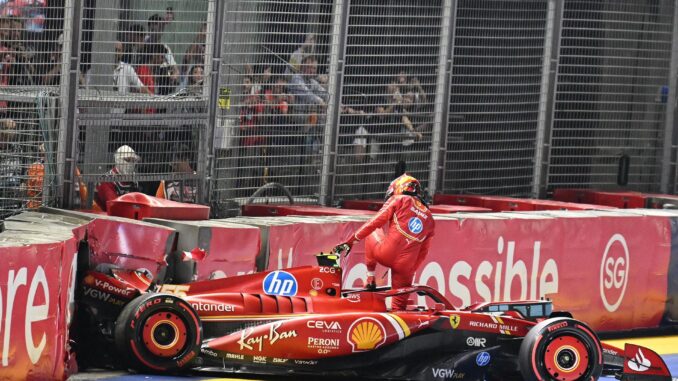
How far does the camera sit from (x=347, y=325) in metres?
12.3

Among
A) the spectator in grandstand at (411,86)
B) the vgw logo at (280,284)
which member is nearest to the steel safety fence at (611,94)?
the spectator in grandstand at (411,86)

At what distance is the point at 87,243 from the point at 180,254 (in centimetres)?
102

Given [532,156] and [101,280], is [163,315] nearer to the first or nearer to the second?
[101,280]

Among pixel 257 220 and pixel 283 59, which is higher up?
pixel 283 59

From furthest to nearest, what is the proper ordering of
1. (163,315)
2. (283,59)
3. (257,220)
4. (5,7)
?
(283,59)
(257,220)
(5,7)
(163,315)

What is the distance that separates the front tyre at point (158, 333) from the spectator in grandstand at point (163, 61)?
10.0ft

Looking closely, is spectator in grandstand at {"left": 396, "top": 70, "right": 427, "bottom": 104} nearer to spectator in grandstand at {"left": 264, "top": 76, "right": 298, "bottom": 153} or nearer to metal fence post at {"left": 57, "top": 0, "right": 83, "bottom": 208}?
spectator in grandstand at {"left": 264, "top": 76, "right": 298, "bottom": 153}

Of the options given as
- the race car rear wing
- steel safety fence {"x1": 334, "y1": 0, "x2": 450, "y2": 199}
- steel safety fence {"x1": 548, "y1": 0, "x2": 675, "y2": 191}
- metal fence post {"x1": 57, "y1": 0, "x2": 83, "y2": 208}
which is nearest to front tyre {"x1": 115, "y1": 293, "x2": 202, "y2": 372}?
metal fence post {"x1": 57, "y1": 0, "x2": 83, "y2": 208}

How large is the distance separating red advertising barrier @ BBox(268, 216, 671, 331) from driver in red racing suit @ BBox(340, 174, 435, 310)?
2.69 ft

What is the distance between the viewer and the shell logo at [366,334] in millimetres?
12367

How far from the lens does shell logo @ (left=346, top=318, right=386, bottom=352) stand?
1237 cm

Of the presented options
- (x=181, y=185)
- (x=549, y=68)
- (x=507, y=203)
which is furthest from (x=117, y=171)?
(x=549, y=68)

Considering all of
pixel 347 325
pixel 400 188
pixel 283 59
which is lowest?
pixel 347 325

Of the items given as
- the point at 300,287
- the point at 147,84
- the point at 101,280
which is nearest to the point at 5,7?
the point at 147,84
